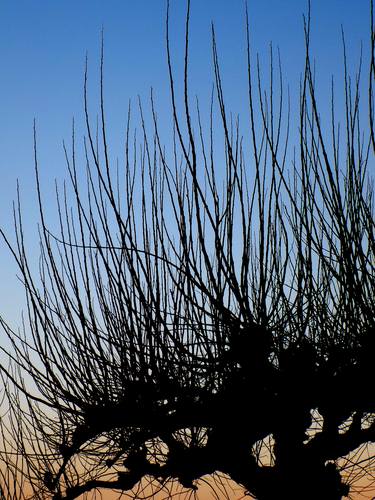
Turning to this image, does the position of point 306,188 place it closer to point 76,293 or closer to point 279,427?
point 279,427

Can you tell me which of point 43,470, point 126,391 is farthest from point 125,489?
point 126,391

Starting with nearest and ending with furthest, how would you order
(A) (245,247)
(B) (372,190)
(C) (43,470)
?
(A) (245,247)
(B) (372,190)
(C) (43,470)

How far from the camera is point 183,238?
2.92 meters

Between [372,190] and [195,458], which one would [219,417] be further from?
[372,190]

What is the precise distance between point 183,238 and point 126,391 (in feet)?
4.63

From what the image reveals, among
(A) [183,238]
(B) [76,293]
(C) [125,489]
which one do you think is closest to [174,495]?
(C) [125,489]

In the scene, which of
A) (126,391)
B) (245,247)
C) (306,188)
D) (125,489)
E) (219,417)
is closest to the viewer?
(245,247)

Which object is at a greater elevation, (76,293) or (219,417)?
(76,293)

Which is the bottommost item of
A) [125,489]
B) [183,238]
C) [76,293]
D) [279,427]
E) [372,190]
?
[279,427]

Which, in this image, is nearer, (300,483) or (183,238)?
(183,238)

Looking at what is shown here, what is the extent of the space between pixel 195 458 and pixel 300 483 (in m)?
0.72

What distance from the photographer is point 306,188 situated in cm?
312

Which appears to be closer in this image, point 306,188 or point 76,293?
point 306,188

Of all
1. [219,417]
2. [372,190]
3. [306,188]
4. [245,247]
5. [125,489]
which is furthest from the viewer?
[125,489]
